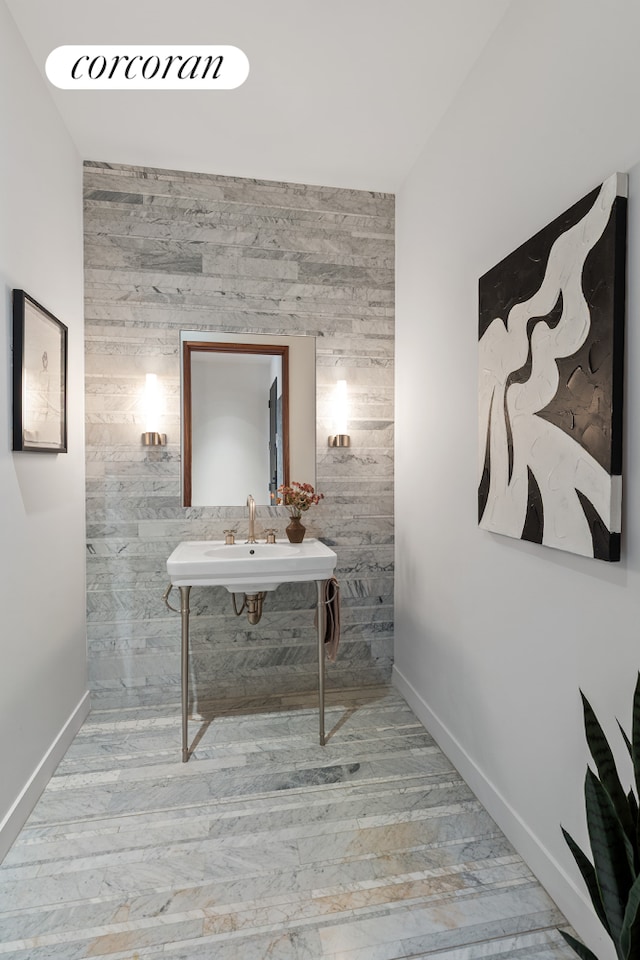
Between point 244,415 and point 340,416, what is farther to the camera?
point 340,416

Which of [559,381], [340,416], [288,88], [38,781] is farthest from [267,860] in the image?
[288,88]

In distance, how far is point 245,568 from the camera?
2084 mm

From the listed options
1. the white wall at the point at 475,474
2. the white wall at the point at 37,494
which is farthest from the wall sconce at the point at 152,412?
the white wall at the point at 475,474

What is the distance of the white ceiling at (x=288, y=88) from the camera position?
163 centimetres

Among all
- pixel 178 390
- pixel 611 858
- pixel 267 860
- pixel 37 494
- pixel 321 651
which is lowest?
pixel 267 860

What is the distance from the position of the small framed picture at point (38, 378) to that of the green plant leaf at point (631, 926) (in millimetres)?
1855

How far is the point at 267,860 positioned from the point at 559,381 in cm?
166

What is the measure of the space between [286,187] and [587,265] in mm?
1851

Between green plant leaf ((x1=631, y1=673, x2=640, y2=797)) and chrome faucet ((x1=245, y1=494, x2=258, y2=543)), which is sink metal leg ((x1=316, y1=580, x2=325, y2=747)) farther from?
green plant leaf ((x1=631, y1=673, x2=640, y2=797))

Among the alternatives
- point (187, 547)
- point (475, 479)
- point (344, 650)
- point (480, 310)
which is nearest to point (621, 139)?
point (480, 310)

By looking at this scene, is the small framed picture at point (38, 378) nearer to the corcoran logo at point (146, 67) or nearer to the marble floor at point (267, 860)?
the corcoran logo at point (146, 67)

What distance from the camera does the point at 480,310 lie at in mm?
1766

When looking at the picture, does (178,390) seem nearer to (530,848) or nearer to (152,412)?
(152,412)

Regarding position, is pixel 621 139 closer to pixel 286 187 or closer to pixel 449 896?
pixel 286 187
